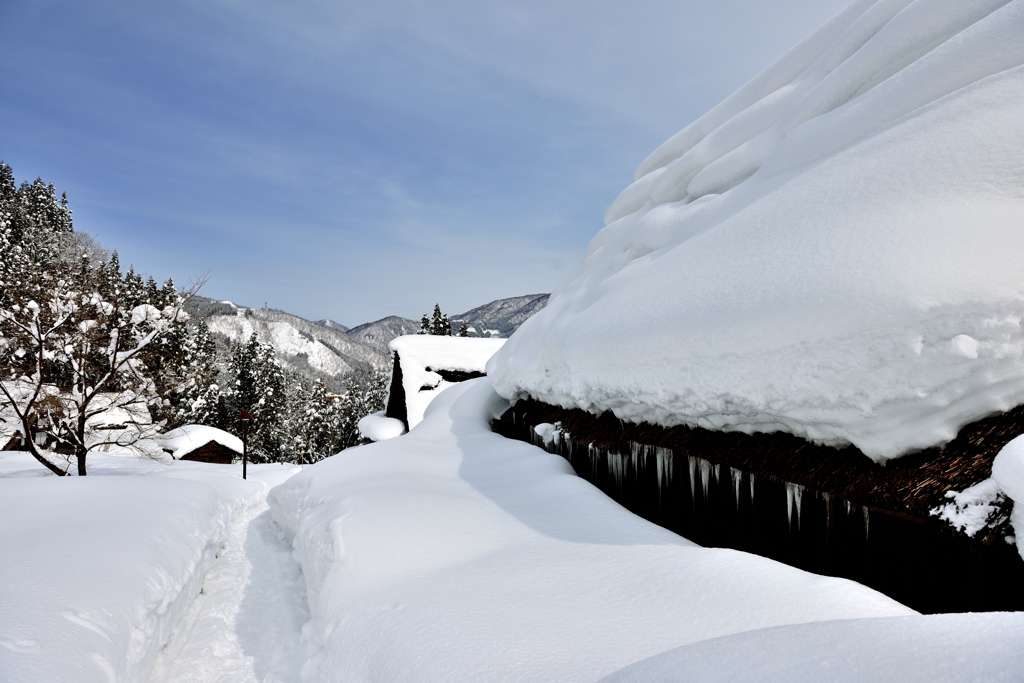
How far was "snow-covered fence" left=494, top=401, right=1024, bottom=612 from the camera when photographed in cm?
257

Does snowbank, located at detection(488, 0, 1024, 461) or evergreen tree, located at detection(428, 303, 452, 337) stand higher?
evergreen tree, located at detection(428, 303, 452, 337)

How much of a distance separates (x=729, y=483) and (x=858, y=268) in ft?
6.57

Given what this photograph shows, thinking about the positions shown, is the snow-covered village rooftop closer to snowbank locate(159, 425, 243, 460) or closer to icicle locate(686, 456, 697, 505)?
icicle locate(686, 456, 697, 505)

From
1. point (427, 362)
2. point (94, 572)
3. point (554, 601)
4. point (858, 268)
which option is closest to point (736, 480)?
point (554, 601)

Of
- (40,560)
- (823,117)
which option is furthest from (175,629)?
(823,117)

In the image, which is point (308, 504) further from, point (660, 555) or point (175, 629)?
point (660, 555)

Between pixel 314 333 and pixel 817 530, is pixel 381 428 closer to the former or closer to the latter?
pixel 817 530

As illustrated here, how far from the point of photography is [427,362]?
60.2 ft

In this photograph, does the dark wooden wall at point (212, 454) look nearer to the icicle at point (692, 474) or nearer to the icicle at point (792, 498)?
the icicle at point (692, 474)

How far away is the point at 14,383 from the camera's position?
13.4 meters

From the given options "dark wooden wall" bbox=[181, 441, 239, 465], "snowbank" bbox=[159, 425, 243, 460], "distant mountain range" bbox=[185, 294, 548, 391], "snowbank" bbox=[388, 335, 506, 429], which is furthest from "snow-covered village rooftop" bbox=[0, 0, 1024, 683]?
"distant mountain range" bbox=[185, 294, 548, 391]

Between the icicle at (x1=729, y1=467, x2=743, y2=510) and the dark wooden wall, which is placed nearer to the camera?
the icicle at (x1=729, y1=467, x2=743, y2=510)

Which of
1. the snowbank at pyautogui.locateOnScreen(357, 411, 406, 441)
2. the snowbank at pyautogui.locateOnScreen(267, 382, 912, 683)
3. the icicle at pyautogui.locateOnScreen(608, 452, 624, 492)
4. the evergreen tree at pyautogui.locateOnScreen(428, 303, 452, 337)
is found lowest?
the snowbank at pyautogui.locateOnScreen(357, 411, 406, 441)

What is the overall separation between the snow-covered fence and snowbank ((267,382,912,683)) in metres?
0.32
